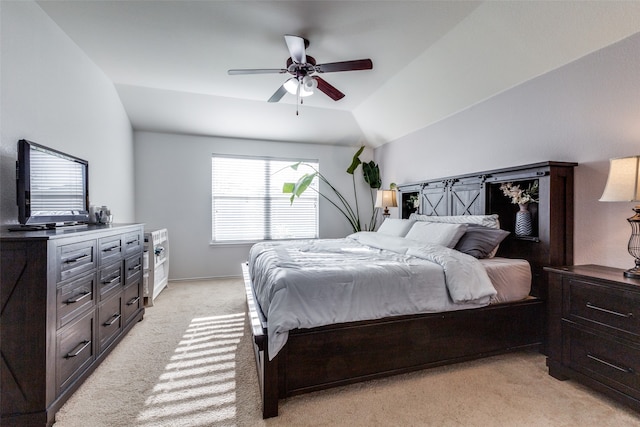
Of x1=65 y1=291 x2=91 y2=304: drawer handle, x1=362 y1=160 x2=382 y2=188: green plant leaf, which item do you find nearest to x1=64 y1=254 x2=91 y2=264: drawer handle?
x1=65 y1=291 x2=91 y2=304: drawer handle

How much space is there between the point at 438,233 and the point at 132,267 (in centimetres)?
301

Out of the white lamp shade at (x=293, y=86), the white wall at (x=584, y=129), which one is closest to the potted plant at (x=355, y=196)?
the white wall at (x=584, y=129)

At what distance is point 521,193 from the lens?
9.08 ft

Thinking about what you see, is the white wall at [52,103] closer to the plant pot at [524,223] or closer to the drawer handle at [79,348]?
the drawer handle at [79,348]

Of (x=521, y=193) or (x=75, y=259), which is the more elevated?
(x=521, y=193)

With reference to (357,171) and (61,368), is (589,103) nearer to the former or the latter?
(357,171)

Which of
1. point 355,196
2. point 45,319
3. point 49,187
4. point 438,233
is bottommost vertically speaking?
point 45,319

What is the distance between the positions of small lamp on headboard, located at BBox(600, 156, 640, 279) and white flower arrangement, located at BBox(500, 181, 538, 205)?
846 mm

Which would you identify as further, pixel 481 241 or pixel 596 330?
pixel 481 241

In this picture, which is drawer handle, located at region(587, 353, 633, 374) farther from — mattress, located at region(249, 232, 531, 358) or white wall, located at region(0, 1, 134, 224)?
white wall, located at region(0, 1, 134, 224)

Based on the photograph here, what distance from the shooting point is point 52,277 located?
1600mm

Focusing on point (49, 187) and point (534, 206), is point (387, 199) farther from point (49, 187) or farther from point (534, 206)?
point (49, 187)

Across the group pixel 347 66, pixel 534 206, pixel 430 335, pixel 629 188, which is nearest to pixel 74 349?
pixel 430 335

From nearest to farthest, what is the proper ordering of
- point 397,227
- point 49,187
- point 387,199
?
point 49,187, point 397,227, point 387,199
